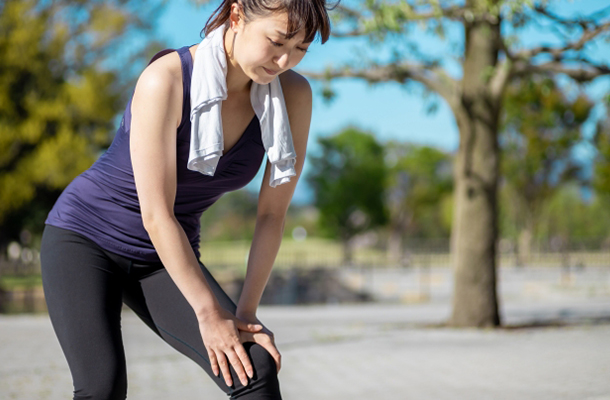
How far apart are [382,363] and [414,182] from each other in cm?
5035

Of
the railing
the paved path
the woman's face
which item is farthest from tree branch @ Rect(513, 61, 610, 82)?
the railing

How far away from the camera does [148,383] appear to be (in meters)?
6.31

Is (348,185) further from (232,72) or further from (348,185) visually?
(232,72)

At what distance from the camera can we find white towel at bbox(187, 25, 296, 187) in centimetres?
200

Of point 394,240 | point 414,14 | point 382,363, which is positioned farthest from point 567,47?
point 394,240

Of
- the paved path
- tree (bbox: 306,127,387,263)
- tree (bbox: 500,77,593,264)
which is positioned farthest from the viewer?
tree (bbox: 306,127,387,263)

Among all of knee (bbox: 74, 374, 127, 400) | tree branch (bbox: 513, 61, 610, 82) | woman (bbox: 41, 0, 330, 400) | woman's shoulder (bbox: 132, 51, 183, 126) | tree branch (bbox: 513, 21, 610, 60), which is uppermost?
tree branch (bbox: 513, 21, 610, 60)

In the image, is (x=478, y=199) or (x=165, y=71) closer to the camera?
(x=165, y=71)

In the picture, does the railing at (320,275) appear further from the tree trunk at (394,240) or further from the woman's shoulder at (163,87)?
the tree trunk at (394,240)

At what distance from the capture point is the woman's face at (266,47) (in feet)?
6.21

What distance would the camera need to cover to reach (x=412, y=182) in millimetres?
57094

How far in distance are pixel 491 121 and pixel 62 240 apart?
28.6 feet

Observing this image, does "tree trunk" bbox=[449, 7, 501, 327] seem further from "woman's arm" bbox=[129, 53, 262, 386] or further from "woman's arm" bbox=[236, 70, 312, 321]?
"woman's arm" bbox=[129, 53, 262, 386]

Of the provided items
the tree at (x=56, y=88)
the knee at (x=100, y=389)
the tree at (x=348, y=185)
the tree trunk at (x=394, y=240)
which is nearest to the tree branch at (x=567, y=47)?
the knee at (x=100, y=389)
